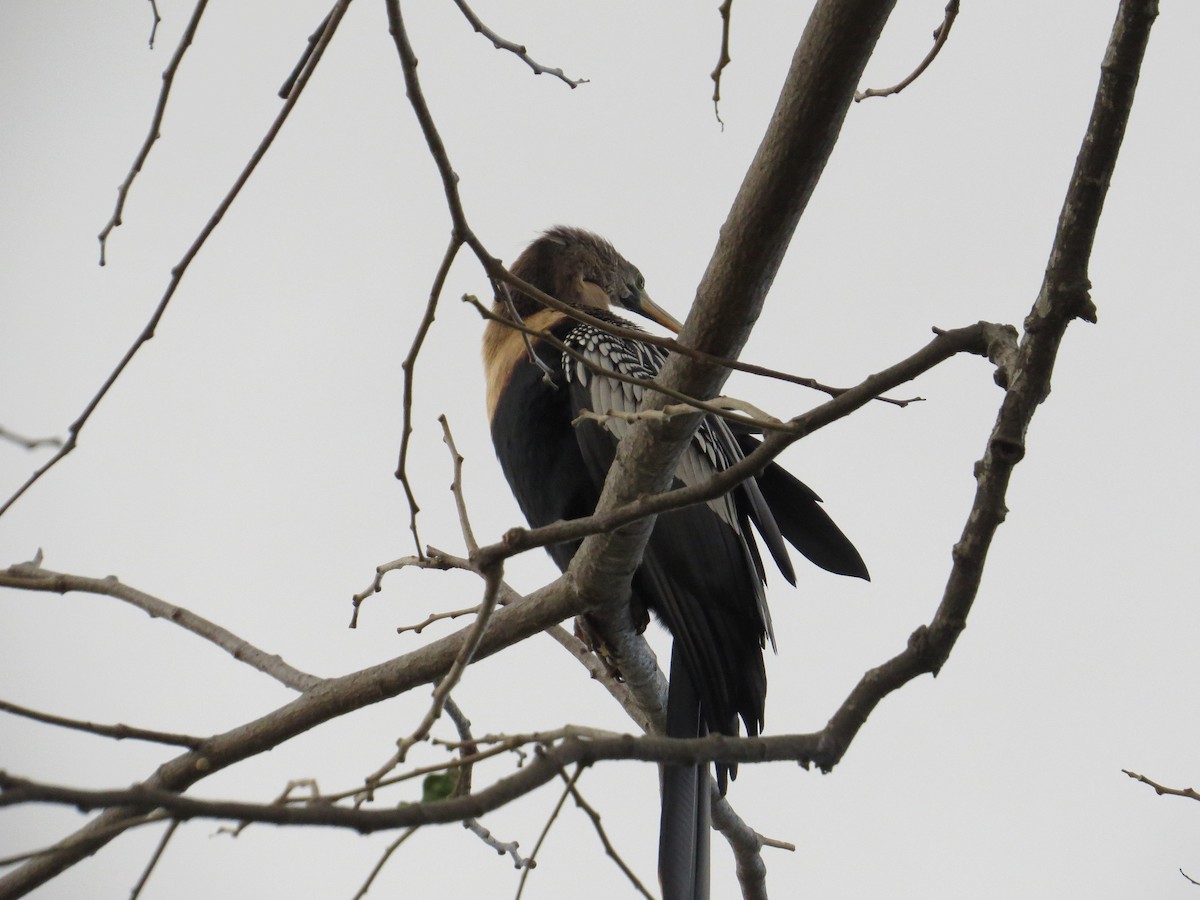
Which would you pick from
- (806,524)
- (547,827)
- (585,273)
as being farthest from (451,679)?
(585,273)

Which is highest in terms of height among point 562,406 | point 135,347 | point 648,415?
point 562,406

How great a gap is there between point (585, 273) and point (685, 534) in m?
1.46

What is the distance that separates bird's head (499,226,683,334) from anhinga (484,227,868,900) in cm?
54

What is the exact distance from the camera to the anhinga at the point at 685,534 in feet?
7.66

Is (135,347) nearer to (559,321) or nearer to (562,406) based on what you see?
(562,406)

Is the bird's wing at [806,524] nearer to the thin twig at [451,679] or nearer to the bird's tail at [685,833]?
the bird's tail at [685,833]

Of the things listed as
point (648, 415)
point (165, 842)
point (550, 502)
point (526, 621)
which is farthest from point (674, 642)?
point (165, 842)

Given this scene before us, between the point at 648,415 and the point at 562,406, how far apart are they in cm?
164

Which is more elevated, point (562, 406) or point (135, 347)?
point (562, 406)

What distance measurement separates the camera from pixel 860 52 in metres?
1.32

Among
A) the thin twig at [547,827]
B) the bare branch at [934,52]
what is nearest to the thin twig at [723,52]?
the bare branch at [934,52]

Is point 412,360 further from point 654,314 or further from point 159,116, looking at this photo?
point 654,314

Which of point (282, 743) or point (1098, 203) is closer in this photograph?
point (1098, 203)

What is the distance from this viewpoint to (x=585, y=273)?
3.76 m
